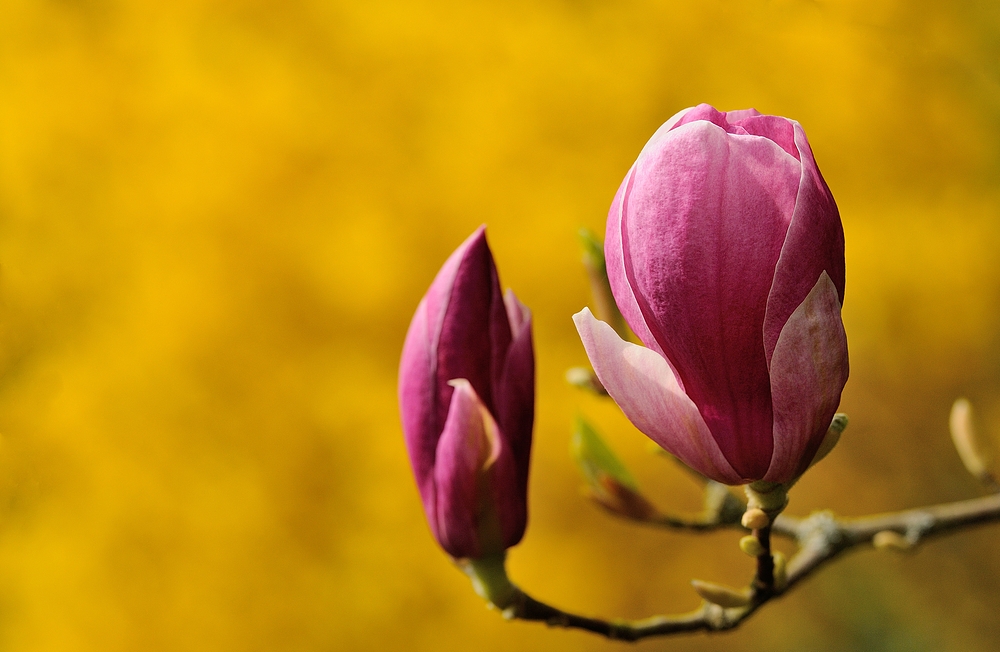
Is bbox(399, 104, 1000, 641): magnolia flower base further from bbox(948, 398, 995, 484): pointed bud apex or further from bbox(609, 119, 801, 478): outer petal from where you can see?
bbox(948, 398, 995, 484): pointed bud apex

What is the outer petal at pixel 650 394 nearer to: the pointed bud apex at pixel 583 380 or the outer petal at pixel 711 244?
the outer petal at pixel 711 244

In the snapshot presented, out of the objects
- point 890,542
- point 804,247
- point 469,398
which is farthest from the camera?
point 890,542

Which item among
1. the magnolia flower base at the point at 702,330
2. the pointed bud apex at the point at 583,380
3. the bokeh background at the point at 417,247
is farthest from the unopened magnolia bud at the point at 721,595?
the bokeh background at the point at 417,247

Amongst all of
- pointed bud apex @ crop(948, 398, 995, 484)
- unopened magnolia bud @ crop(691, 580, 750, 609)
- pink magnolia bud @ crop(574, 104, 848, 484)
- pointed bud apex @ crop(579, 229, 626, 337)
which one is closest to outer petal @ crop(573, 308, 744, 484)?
pink magnolia bud @ crop(574, 104, 848, 484)

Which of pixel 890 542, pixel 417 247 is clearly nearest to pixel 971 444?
pixel 890 542

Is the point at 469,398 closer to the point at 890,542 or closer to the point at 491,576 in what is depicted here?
the point at 491,576

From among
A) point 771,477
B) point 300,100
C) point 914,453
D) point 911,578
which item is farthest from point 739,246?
point 300,100
